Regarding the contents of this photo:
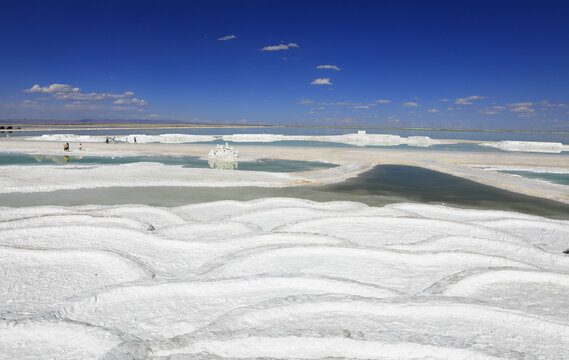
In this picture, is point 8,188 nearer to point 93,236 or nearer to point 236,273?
point 93,236

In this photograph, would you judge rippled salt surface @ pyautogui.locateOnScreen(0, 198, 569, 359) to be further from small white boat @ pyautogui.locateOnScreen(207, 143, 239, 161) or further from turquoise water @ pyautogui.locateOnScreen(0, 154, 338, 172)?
small white boat @ pyautogui.locateOnScreen(207, 143, 239, 161)

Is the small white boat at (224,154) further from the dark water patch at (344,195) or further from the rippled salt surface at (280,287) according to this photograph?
the rippled salt surface at (280,287)

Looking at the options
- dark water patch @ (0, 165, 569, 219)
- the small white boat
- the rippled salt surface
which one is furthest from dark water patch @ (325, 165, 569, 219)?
the small white boat

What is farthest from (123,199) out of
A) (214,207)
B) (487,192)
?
(487,192)

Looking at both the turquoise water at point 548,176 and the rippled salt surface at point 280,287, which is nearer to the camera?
the rippled salt surface at point 280,287

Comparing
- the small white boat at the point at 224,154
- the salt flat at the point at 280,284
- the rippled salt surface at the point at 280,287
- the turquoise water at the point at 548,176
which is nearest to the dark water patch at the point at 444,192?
the salt flat at the point at 280,284

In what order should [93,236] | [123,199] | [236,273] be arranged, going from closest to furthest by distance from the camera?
[236,273], [93,236], [123,199]
